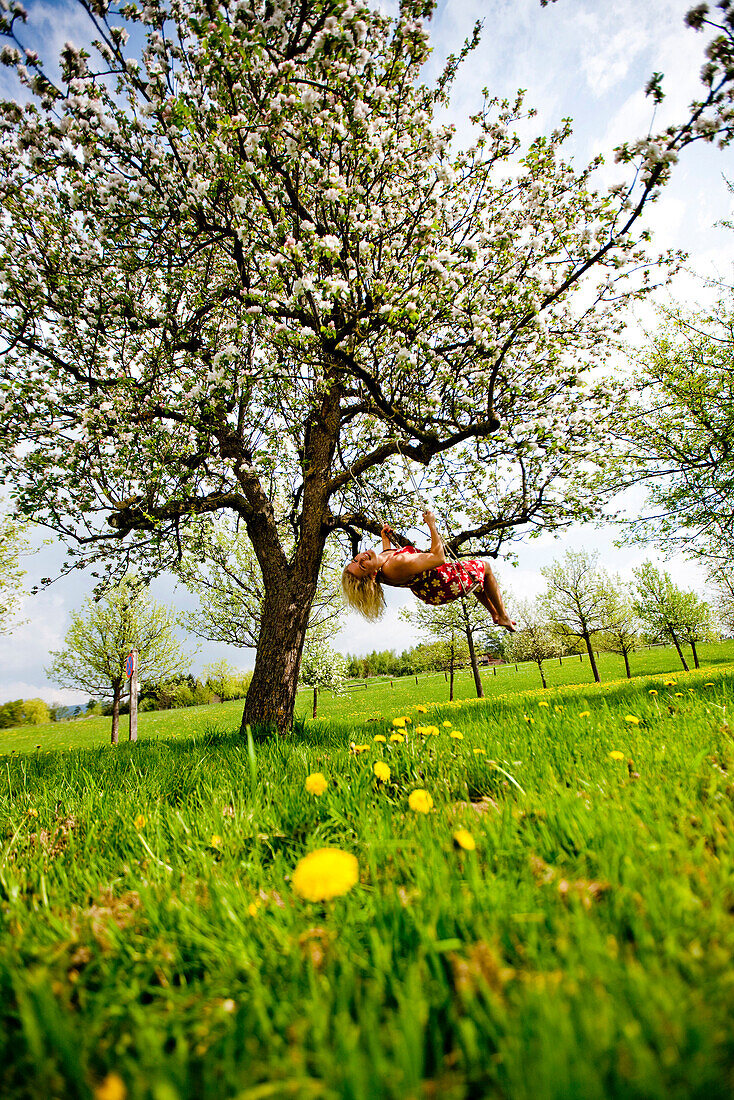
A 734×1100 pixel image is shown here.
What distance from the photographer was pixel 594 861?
1477 mm

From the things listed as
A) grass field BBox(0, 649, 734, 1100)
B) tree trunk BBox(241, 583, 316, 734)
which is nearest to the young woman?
tree trunk BBox(241, 583, 316, 734)

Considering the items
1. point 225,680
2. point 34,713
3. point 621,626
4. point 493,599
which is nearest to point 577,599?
point 621,626

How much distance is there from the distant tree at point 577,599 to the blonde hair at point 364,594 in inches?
1158

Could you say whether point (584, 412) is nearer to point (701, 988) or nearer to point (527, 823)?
point (527, 823)

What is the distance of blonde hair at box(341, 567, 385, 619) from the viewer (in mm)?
5973

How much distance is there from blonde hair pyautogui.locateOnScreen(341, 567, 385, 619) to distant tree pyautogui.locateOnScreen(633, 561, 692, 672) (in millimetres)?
33002

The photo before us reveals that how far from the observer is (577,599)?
31750 mm

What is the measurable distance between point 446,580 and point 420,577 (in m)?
0.31

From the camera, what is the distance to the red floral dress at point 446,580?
213 inches

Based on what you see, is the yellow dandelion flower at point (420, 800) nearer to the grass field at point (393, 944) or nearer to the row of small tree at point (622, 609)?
the grass field at point (393, 944)

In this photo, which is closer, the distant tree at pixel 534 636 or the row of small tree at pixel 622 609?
the row of small tree at pixel 622 609

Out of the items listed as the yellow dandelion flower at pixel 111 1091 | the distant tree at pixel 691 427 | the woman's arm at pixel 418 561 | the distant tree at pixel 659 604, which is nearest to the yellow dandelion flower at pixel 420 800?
the yellow dandelion flower at pixel 111 1091

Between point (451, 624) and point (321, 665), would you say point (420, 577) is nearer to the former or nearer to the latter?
point (321, 665)

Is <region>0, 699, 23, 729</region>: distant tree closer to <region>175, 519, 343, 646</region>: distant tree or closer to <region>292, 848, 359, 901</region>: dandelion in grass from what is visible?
<region>175, 519, 343, 646</region>: distant tree
